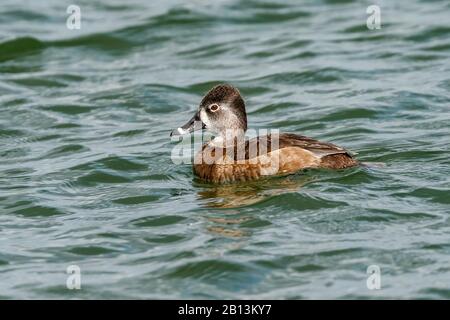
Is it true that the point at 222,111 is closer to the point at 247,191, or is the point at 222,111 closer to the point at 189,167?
the point at 189,167

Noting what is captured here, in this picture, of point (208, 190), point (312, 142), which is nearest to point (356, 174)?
point (312, 142)

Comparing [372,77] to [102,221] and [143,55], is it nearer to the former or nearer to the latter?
[143,55]

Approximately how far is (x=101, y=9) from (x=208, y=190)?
35.8ft

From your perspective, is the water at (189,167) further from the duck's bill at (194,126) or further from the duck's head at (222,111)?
the duck's head at (222,111)

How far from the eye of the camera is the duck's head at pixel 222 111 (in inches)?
451

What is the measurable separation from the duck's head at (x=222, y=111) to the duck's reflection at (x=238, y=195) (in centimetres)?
75

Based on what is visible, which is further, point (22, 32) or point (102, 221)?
point (22, 32)

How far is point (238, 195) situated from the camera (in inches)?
420

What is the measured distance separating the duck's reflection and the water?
0.09 ft

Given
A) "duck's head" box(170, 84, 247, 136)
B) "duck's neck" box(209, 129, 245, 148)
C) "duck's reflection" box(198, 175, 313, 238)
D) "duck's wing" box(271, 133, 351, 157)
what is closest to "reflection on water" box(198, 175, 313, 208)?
"duck's reflection" box(198, 175, 313, 238)

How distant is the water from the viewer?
28.8 feet

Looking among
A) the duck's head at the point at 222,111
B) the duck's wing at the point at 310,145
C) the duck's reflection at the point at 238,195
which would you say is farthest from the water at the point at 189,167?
the duck's head at the point at 222,111

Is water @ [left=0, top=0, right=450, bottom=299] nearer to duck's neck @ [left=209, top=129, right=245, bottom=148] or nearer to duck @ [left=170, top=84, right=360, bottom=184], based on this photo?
duck @ [left=170, top=84, right=360, bottom=184]

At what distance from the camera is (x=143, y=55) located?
18219mm
